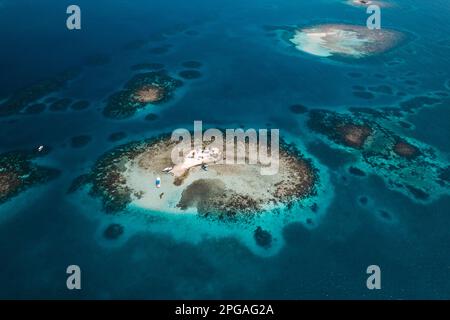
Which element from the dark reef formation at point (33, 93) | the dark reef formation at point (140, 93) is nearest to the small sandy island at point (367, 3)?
the dark reef formation at point (140, 93)

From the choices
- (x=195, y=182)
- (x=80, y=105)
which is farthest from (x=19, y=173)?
(x=195, y=182)

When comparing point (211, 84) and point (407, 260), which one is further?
point (211, 84)

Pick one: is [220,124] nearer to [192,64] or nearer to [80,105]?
[192,64]

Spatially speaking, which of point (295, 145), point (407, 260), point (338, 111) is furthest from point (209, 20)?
point (407, 260)

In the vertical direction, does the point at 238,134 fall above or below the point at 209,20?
below

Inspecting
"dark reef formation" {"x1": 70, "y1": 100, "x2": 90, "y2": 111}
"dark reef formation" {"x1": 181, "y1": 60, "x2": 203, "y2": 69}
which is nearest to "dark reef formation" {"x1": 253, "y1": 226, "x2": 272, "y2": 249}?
"dark reef formation" {"x1": 70, "y1": 100, "x2": 90, "y2": 111}

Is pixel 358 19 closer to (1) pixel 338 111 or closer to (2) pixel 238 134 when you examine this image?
(1) pixel 338 111

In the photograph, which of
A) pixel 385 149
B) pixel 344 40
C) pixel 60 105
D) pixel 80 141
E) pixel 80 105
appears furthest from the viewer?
pixel 344 40

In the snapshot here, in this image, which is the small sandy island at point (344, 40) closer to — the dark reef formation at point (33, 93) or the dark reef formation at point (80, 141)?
the dark reef formation at point (33, 93)
